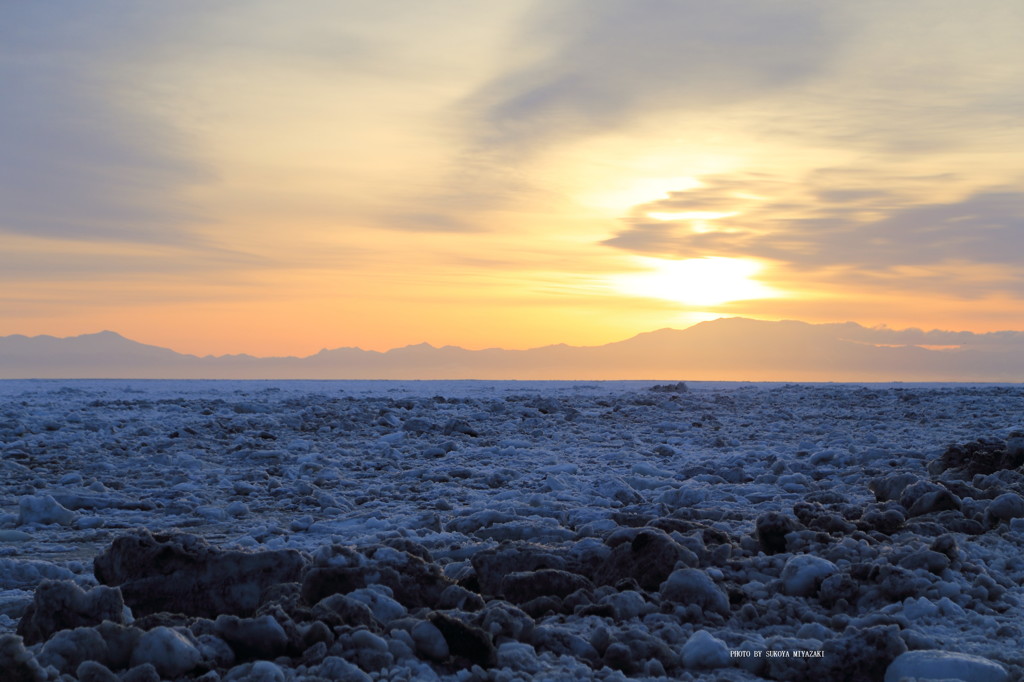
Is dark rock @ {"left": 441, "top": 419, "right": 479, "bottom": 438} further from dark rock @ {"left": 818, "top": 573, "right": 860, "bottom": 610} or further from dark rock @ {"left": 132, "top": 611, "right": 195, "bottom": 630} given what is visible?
dark rock @ {"left": 132, "top": 611, "right": 195, "bottom": 630}

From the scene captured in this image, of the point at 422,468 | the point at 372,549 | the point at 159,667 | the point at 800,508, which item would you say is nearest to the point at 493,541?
the point at 372,549

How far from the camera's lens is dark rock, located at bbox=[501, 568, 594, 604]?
13.0 feet

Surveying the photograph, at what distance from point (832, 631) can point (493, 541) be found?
2.38 metres

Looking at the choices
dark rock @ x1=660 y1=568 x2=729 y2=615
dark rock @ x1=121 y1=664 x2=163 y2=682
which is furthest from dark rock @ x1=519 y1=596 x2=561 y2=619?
dark rock @ x1=121 y1=664 x2=163 y2=682

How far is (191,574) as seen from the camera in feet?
13.2

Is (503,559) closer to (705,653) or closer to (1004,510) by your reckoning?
(705,653)

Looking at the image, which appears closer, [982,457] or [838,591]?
[838,591]

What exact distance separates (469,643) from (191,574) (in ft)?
4.93

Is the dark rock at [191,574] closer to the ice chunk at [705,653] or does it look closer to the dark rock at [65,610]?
the dark rock at [65,610]

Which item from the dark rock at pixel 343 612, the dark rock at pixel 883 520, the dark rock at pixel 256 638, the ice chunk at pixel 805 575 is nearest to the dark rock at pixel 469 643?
the dark rock at pixel 343 612

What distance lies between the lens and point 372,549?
163 inches

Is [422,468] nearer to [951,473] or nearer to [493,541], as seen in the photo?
[493,541]

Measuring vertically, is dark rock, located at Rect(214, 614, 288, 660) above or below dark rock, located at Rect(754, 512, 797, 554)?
below

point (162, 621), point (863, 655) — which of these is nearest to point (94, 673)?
point (162, 621)
